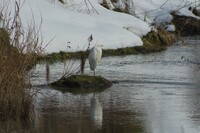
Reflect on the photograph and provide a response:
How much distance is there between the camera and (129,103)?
1265 cm

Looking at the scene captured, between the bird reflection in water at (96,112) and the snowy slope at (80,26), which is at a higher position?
the snowy slope at (80,26)

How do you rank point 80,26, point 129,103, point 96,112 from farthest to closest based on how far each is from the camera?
point 80,26 → point 129,103 → point 96,112

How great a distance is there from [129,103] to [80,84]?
2434 millimetres

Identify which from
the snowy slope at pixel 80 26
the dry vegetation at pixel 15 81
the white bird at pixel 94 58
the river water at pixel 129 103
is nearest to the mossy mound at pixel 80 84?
the river water at pixel 129 103

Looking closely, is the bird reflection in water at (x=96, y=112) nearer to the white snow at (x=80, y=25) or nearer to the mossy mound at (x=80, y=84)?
the mossy mound at (x=80, y=84)

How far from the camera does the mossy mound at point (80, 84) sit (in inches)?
581

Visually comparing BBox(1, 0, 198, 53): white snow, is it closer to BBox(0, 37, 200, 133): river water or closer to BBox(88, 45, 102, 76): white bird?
BBox(0, 37, 200, 133): river water

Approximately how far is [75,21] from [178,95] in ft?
38.7

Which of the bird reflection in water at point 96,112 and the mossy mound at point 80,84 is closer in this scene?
the bird reflection in water at point 96,112

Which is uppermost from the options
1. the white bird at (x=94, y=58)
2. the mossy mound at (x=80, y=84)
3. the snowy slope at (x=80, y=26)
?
the snowy slope at (x=80, y=26)

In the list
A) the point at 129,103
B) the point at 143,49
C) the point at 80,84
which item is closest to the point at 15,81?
the point at 129,103

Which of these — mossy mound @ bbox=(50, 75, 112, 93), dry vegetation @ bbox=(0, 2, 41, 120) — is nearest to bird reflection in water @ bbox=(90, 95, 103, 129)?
dry vegetation @ bbox=(0, 2, 41, 120)

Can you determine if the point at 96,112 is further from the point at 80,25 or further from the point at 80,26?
the point at 80,25

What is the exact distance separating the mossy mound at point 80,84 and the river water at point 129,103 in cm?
28
